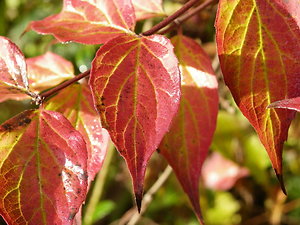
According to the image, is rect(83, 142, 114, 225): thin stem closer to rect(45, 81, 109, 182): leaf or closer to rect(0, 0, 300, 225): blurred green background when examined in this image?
rect(0, 0, 300, 225): blurred green background

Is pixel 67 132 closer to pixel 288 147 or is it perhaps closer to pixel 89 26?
pixel 89 26

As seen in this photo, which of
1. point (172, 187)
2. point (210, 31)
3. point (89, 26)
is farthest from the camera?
point (172, 187)

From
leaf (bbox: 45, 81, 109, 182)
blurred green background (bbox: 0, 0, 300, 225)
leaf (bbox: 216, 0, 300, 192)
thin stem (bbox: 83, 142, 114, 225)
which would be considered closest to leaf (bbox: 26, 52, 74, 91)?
leaf (bbox: 45, 81, 109, 182)

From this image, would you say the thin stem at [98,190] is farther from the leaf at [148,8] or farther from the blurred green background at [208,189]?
the leaf at [148,8]

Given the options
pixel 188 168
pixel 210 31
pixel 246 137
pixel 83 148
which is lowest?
pixel 246 137

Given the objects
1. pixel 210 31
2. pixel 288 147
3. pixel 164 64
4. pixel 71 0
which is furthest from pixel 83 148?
pixel 288 147

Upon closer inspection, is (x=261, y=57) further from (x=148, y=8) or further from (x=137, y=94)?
(x=148, y=8)
